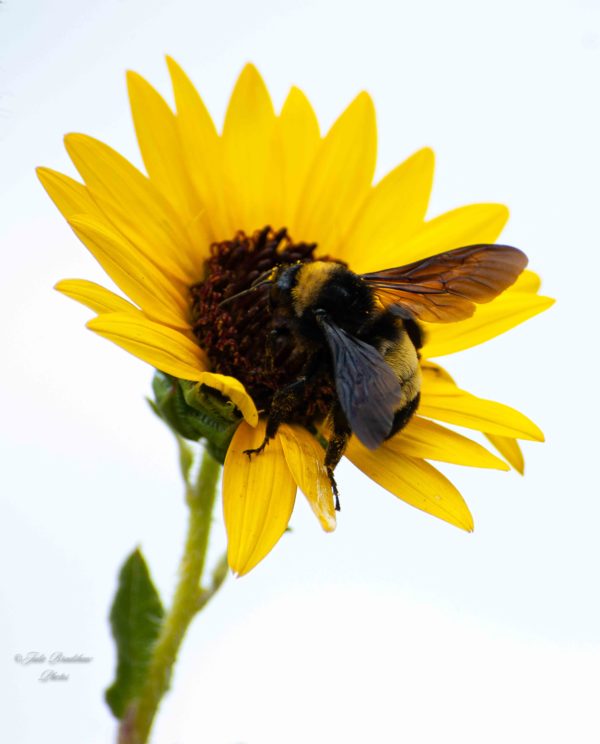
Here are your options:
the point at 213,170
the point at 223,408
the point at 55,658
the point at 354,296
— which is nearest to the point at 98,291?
the point at 223,408

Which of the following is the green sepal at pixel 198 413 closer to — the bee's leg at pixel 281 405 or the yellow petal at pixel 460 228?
the bee's leg at pixel 281 405

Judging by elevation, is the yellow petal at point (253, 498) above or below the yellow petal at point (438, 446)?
below

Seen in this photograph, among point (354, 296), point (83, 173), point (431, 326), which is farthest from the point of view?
point (431, 326)

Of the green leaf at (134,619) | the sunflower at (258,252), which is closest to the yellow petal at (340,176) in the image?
the sunflower at (258,252)

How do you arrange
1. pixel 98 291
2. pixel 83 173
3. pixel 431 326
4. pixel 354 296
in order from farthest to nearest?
pixel 431 326 < pixel 83 173 < pixel 354 296 < pixel 98 291

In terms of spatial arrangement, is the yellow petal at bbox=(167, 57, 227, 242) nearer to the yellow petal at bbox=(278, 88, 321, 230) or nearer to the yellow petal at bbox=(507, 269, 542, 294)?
the yellow petal at bbox=(278, 88, 321, 230)

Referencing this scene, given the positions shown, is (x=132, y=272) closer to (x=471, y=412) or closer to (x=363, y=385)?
(x=363, y=385)

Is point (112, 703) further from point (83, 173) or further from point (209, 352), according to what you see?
point (83, 173)

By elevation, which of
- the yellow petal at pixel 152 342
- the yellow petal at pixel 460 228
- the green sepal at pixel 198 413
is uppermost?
the yellow petal at pixel 460 228
